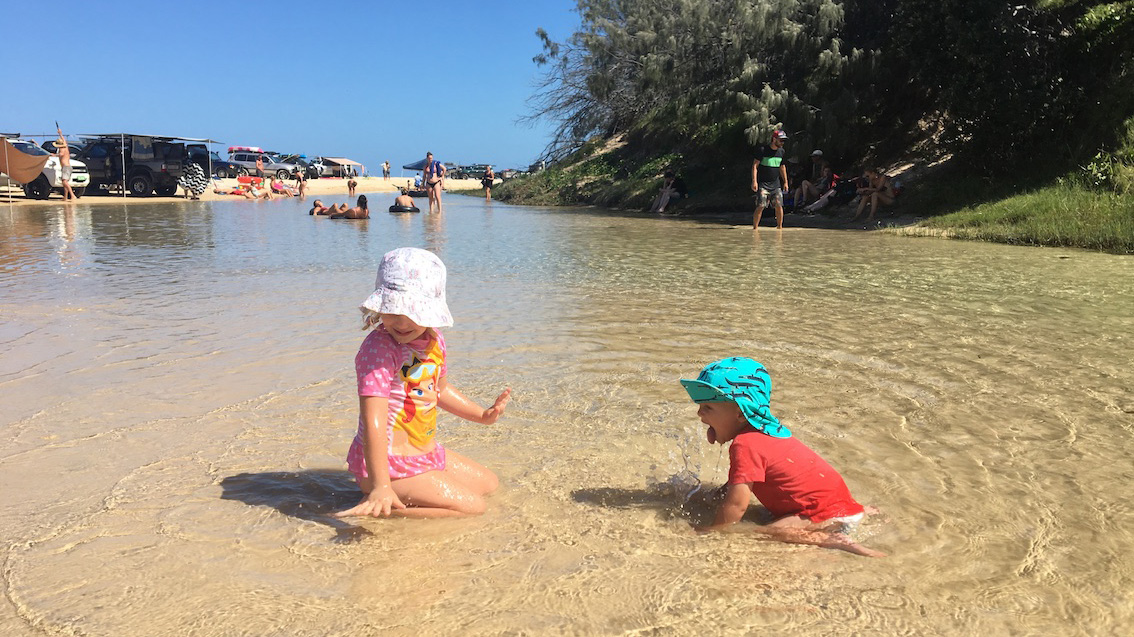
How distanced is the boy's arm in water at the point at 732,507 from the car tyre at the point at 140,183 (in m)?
28.9

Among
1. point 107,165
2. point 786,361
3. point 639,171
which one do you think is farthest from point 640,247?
point 107,165

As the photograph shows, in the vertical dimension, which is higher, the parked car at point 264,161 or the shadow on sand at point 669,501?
the parked car at point 264,161

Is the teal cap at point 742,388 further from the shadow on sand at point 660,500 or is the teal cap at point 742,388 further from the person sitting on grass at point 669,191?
the person sitting on grass at point 669,191

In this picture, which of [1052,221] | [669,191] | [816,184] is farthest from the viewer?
[669,191]

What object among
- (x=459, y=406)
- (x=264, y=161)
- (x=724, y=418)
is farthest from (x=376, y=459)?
(x=264, y=161)

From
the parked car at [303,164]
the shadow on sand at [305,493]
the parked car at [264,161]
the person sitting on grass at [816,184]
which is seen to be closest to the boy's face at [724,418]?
the shadow on sand at [305,493]

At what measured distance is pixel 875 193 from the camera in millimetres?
17297

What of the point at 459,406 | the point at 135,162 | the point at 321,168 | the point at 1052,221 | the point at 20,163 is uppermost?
the point at 321,168

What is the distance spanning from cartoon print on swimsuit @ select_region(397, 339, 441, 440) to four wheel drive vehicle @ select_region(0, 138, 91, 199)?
24714mm

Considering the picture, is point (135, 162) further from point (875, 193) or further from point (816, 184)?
point (875, 193)

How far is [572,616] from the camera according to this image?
2.52 meters

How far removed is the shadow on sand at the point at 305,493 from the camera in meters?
3.20

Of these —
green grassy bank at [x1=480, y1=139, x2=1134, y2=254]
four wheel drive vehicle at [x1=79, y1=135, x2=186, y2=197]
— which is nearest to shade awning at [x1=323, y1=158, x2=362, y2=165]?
four wheel drive vehicle at [x1=79, y1=135, x2=186, y2=197]

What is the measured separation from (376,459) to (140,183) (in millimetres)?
28443
